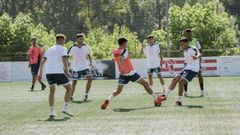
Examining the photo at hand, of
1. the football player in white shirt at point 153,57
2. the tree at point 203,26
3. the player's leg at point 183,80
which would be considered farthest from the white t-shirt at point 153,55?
the tree at point 203,26

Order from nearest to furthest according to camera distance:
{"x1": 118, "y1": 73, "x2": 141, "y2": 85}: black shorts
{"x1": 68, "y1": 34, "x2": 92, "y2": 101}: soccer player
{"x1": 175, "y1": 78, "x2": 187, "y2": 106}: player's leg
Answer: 1. {"x1": 118, "y1": 73, "x2": 141, "y2": 85}: black shorts
2. {"x1": 175, "y1": 78, "x2": 187, "y2": 106}: player's leg
3. {"x1": 68, "y1": 34, "x2": 92, "y2": 101}: soccer player

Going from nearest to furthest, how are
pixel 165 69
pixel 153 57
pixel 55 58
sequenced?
pixel 55 58
pixel 153 57
pixel 165 69

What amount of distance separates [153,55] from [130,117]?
6961 mm

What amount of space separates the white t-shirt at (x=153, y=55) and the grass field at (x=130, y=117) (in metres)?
1.88

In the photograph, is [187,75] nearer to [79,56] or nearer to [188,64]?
[188,64]

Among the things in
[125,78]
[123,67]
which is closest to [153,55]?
[125,78]

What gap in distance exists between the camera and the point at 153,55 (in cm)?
2023

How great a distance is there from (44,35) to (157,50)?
33.9 m

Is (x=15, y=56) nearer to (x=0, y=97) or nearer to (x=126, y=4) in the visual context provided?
(x=0, y=97)

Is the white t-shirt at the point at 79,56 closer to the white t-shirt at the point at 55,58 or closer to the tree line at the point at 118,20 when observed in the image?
the white t-shirt at the point at 55,58

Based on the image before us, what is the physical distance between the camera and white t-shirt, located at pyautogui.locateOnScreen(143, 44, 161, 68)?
20.3 metres

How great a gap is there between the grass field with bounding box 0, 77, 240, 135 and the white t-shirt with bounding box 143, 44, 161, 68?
1.88 metres

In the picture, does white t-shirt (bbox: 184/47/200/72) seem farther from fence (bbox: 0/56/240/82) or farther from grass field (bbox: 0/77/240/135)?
fence (bbox: 0/56/240/82)

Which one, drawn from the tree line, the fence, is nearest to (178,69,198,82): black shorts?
the fence
